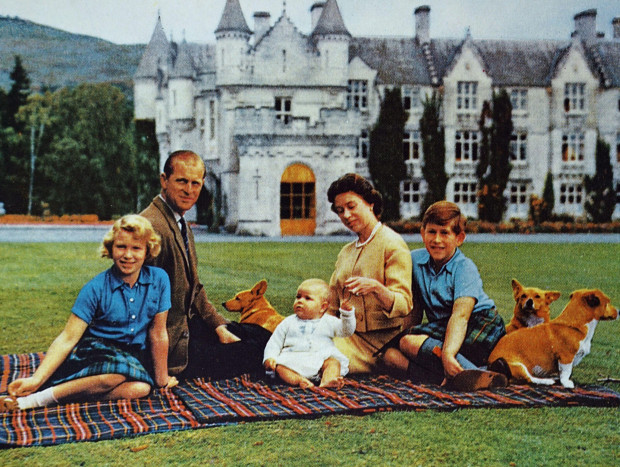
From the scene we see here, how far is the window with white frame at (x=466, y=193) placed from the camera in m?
12.7

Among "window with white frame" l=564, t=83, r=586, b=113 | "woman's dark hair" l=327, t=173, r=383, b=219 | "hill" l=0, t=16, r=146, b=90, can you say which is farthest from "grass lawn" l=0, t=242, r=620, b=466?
"window with white frame" l=564, t=83, r=586, b=113

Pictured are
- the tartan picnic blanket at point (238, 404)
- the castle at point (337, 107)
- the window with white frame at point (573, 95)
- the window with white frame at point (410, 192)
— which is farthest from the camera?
the window with white frame at point (410, 192)

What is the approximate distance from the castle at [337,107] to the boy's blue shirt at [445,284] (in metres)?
2.72

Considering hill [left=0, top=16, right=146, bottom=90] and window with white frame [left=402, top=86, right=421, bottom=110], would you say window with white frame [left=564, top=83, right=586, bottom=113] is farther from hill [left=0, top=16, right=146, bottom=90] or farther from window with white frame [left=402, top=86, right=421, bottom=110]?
hill [left=0, top=16, right=146, bottom=90]

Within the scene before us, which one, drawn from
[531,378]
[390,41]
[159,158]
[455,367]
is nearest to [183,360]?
[455,367]

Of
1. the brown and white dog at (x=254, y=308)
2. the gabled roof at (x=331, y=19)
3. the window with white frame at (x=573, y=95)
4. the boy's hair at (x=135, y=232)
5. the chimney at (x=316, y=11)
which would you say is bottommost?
the brown and white dog at (x=254, y=308)

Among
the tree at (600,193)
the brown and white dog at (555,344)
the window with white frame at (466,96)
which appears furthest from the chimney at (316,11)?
the brown and white dog at (555,344)

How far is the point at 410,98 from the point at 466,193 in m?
3.36

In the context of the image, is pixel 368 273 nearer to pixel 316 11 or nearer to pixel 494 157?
pixel 316 11

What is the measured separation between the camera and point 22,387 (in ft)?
9.95

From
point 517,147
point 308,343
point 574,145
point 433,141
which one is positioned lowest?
point 308,343

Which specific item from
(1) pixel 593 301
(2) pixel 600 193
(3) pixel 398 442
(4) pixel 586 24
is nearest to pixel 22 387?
(3) pixel 398 442

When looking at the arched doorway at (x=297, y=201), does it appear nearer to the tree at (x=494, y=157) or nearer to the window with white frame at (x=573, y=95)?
the tree at (x=494, y=157)

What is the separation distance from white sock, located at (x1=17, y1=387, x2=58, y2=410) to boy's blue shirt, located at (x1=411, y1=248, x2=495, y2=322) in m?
1.69
